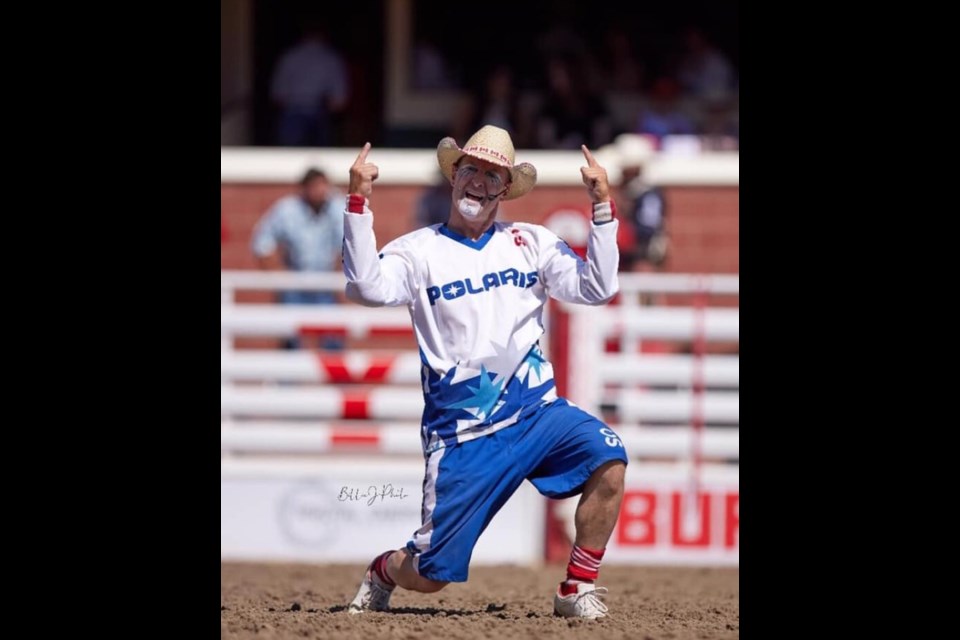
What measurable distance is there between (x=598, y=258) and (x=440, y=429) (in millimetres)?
959

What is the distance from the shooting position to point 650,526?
Result: 35.8ft

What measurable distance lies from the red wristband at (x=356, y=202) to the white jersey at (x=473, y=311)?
11.8 inches

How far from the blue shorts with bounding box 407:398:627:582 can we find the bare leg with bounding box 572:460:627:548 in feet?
0.13

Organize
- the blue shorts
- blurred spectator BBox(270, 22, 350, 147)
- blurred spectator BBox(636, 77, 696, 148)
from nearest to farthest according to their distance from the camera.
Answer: the blue shorts < blurred spectator BBox(636, 77, 696, 148) < blurred spectator BBox(270, 22, 350, 147)

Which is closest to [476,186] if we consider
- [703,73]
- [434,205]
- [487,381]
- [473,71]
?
[487,381]

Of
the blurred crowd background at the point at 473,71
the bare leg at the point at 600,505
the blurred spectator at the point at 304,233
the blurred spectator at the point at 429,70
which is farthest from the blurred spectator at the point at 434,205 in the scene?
the bare leg at the point at 600,505

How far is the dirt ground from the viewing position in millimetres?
6719

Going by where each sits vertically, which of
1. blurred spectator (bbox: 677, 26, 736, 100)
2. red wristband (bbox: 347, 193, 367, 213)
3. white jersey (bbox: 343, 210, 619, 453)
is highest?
blurred spectator (bbox: 677, 26, 736, 100)

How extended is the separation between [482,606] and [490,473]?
1290 mm

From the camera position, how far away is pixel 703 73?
16.0m

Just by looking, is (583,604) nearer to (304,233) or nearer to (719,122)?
(304,233)

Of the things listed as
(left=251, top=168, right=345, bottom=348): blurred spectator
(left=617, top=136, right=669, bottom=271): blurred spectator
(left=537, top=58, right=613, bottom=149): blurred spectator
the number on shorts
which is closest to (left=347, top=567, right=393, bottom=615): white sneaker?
the number on shorts

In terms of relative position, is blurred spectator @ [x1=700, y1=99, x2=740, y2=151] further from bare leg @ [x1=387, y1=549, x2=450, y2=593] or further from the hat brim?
bare leg @ [x1=387, y1=549, x2=450, y2=593]
